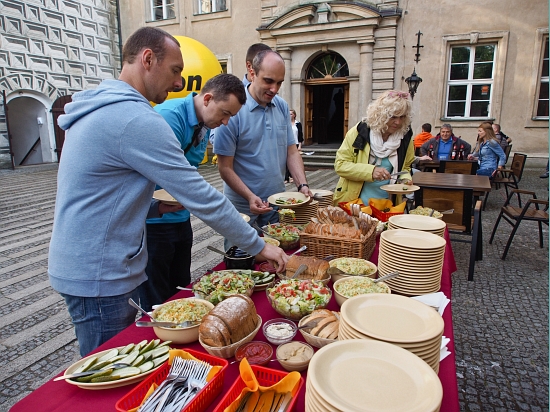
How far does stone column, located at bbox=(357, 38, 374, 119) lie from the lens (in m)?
11.4

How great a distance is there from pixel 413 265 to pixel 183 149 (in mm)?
1361

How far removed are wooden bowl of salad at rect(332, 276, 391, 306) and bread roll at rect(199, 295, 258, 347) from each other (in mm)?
400

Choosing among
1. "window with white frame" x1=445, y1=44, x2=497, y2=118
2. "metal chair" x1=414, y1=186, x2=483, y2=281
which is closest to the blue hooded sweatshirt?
"metal chair" x1=414, y1=186, x2=483, y2=281

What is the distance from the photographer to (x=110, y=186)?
1321mm

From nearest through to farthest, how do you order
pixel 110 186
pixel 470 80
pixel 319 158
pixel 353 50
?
pixel 110 186, pixel 470 80, pixel 353 50, pixel 319 158

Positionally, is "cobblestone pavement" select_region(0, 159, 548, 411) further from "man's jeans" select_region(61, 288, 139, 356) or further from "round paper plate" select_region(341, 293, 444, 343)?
"round paper plate" select_region(341, 293, 444, 343)

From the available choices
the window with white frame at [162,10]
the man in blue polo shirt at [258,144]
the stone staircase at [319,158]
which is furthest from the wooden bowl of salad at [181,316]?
the window with white frame at [162,10]

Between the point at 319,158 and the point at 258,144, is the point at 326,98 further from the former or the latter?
the point at 258,144

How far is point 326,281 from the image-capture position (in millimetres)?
1666

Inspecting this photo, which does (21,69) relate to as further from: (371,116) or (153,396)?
(153,396)

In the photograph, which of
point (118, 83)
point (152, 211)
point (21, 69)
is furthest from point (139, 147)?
point (21, 69)

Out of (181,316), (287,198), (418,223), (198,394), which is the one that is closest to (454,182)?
(418,223)

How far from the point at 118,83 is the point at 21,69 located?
12864mm

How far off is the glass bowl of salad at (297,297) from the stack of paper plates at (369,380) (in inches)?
17.4
